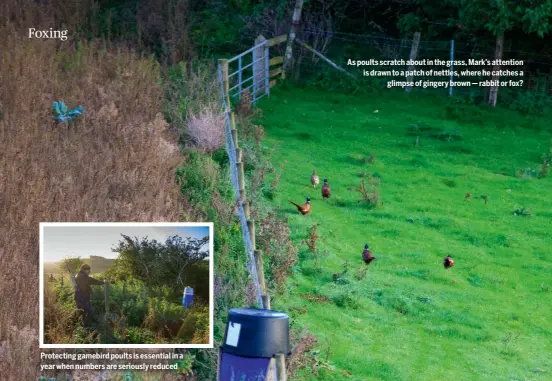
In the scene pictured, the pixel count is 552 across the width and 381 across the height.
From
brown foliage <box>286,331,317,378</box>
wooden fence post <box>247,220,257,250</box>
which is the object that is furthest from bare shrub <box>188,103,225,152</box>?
brown foliage <box>286,331,317,378</box>

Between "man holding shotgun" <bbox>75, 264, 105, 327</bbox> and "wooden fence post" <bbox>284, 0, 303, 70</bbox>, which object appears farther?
"wooden fence post" <bbox>284, 0, 303, 70</bbox>

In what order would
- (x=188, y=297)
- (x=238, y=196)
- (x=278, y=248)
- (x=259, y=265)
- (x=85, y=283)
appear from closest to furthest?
(x=85, y=283), (x=188, y=297), (x=259, y=265), (x=238, y=196), (x=278, y=248)

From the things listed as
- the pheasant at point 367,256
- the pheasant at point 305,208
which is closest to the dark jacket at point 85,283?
the pheasant at point 367,256

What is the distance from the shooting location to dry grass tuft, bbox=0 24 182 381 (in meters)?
10.4

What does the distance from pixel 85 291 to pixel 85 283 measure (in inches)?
6.1

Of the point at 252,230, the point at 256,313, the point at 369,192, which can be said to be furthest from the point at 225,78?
the point at 256,313

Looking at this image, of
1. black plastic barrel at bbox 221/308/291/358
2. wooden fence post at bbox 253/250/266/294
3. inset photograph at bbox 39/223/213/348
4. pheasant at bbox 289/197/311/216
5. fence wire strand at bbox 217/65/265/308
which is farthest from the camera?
pheasant at bbox 289/197/311/216

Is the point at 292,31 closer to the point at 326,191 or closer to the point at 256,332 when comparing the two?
the point at 326,191

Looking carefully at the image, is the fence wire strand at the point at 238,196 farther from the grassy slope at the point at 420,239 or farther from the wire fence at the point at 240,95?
the grassy slope at the point at 420,239

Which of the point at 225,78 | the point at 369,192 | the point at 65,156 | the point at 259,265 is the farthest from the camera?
the point at 225,78

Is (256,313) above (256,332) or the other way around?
above

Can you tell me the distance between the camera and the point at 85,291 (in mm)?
9734

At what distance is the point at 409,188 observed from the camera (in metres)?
18.1

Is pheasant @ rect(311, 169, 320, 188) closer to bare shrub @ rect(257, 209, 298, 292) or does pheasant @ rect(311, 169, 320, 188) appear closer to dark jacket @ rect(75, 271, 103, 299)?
bare shrub @ rect(257, 209, 298, 292)
